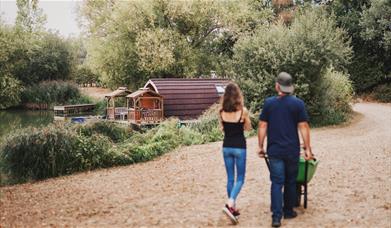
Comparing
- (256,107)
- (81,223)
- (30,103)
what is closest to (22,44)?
(30,103)

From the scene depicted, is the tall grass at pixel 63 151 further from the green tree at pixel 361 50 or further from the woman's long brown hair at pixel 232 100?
the green tree at pixel 361 50

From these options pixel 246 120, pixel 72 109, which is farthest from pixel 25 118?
pixel 246 120

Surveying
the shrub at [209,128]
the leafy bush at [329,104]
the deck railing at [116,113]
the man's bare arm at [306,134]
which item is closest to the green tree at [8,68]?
the deck railing at [116,113]

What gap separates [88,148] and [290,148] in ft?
28.1

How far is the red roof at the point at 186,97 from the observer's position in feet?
77.5

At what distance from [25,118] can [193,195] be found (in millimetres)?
Answer: 28065

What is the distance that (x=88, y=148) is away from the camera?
43.2ft

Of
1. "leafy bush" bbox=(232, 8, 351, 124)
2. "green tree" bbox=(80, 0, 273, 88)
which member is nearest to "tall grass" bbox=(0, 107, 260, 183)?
"leafy bush" bbox=(232, 8, 351, 124)

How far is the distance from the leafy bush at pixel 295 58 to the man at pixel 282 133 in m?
12.8

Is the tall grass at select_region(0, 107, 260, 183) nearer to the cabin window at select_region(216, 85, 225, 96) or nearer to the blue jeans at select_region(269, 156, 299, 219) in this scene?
the blue jeans at select_region(269, 156, 299, 219)

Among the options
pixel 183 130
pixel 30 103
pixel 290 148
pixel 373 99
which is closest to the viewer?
pixel 290 148

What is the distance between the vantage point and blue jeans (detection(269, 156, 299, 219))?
19.5 feet

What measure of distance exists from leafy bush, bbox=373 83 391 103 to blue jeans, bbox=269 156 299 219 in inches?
1030

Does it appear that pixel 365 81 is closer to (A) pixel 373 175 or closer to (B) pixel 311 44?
(B) pixel 311 44
